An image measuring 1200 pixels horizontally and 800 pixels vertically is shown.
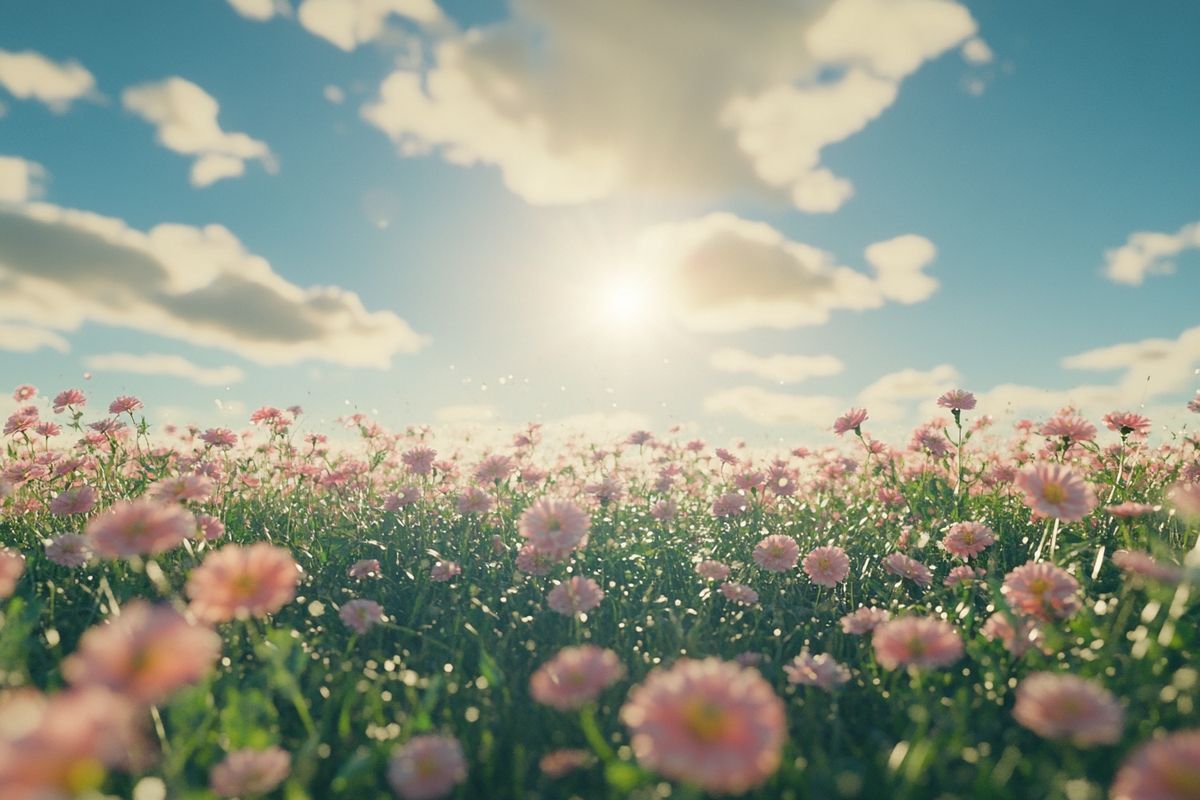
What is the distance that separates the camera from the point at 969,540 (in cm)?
333

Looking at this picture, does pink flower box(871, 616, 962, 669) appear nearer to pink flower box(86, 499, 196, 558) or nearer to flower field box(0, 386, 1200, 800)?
flower field box(0, 386, 1200, 800)

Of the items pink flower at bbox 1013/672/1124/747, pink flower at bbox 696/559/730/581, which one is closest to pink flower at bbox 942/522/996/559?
pink flower at bbox 696/559/730/581

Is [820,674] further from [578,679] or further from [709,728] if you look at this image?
[709,728]

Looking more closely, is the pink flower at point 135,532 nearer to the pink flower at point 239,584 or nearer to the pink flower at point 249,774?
the pink flower at point 239,584

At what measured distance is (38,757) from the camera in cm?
101

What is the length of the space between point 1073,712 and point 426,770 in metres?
1.60

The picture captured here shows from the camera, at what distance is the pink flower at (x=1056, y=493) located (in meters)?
2.70

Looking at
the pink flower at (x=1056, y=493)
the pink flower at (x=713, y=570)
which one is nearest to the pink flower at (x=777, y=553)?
the pink flower at (x=713, y=570)

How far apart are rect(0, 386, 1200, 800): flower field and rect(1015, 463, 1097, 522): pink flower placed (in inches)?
0.6

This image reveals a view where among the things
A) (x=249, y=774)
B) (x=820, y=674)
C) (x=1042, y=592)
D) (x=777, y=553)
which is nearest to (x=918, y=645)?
(x=820, y=674)

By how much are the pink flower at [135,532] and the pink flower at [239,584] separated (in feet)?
0.83

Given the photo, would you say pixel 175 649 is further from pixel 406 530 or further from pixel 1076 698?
pixel 406 530

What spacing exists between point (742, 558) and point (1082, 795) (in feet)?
9.25

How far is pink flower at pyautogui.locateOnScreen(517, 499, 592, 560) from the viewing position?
111 inches
